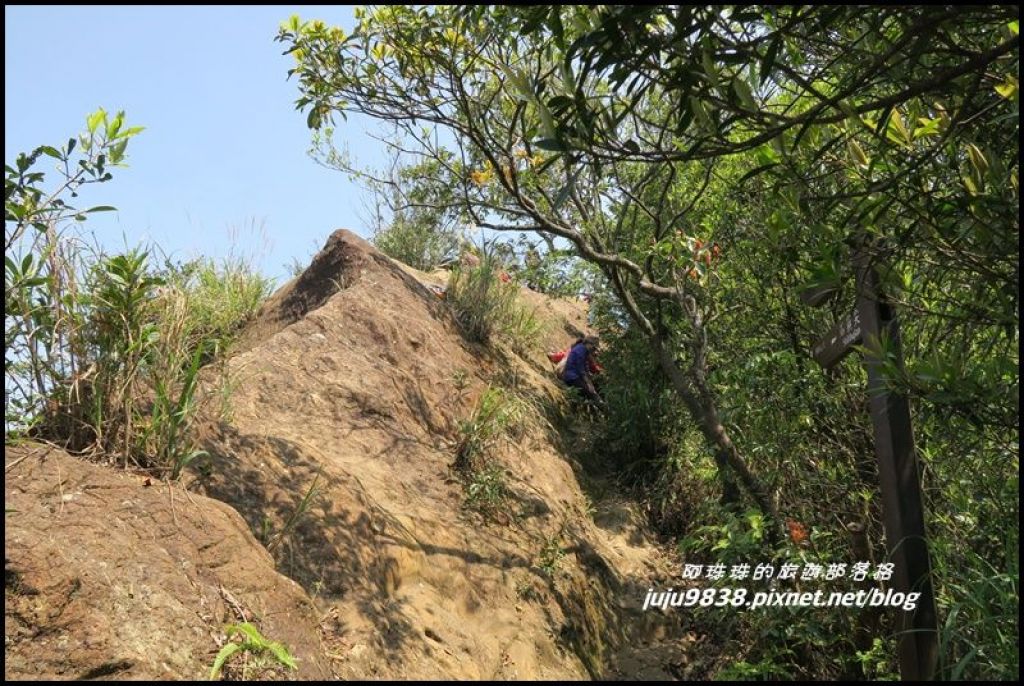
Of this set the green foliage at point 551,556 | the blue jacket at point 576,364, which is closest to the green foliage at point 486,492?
the green foliage at point 551,556

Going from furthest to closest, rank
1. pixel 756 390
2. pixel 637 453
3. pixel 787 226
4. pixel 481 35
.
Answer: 1. pixel 637 453
2. pixel 481 35
3. pixel 756 390
4. pixel 787 226

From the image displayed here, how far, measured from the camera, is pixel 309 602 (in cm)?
465

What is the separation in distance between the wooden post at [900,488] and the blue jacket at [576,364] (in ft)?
23.4

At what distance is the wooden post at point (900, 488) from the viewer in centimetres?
384

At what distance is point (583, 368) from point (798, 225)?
6.64 metres

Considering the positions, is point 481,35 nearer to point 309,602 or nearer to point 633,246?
point 633,246

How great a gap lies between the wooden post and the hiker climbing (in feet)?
22.8

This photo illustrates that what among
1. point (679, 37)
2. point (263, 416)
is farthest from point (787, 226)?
point (263, 416)

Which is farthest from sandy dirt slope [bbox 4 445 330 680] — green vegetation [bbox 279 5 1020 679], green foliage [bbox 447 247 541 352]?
green foliage [bbox 447 247 541 352]

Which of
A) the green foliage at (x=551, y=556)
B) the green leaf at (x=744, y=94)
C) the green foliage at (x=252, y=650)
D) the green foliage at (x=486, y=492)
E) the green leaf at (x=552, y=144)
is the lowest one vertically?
the green foliage at (x=252, y=650)

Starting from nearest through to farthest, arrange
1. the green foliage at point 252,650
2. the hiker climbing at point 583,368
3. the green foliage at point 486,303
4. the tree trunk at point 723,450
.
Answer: the green foliage at point 252,650, the tree trunk at point 723,450, the green foliage at point 486,303, the hiker climbing at point 583,368

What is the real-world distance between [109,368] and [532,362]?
7259 mm

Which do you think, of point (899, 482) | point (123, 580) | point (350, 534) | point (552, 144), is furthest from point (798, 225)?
point (123, 580)

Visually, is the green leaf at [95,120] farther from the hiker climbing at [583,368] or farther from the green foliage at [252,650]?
the hiker climbing at [583,368]
